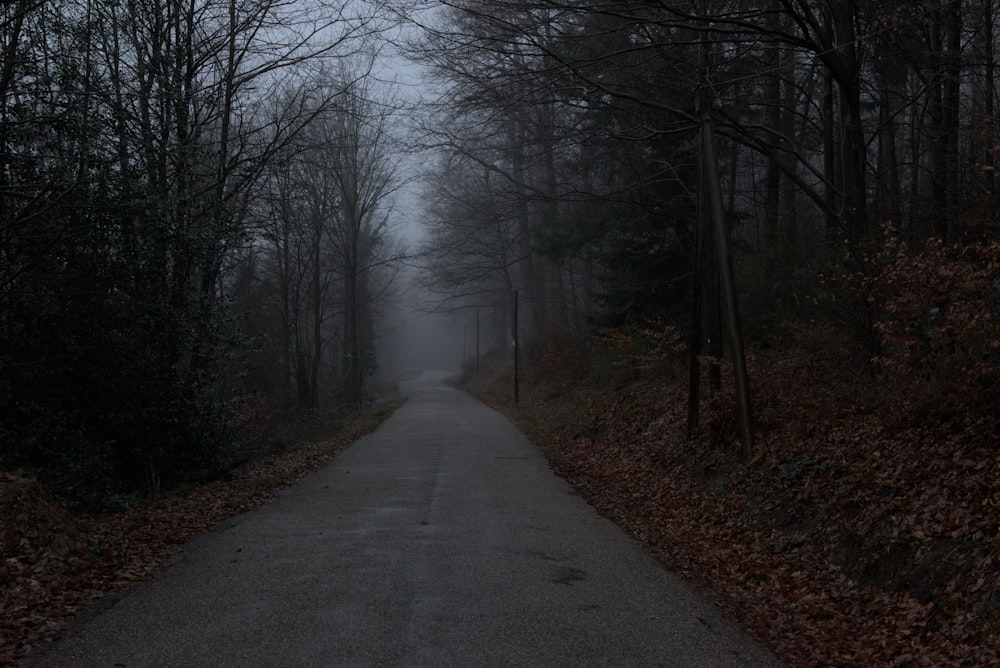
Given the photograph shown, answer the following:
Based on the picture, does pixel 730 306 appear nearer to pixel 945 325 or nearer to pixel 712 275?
pixel 712 275

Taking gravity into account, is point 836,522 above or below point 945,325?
below

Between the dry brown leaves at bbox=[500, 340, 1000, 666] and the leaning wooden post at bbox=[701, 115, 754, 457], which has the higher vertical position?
the leaning wooden post at bbox=[701, 115, 754, 457]

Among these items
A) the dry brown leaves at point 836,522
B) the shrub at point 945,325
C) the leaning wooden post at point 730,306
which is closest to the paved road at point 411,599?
the dry brown leaves at point 836,522

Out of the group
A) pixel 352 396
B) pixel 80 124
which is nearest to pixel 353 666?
pixel 80 124

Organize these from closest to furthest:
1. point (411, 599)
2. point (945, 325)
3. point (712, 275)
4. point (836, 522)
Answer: point (411, 599), point (836, 522), point (945, 325), point (712, 275)

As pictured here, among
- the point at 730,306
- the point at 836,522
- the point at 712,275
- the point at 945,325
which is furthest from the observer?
the point at 712,275

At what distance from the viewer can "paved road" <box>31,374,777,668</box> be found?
5.27 metres

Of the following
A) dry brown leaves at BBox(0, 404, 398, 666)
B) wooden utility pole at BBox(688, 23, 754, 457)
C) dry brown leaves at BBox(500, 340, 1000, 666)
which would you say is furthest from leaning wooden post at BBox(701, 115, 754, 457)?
dry brown leaves at BBox(0, 404, 398, 666)

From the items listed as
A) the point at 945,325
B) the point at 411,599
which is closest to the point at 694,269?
the point at 945,325

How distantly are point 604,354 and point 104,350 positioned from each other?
15924 mm

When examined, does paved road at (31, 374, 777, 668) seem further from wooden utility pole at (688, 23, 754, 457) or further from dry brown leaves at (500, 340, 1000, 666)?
wooden utility pole at (688, 23, 754, 457)

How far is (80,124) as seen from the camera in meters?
12.1

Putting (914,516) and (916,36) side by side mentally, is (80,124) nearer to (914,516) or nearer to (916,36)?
(914,516)

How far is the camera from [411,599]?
6.38 metres
